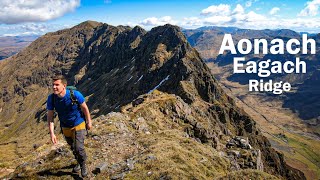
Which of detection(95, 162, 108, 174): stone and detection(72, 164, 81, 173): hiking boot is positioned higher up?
detection(72, 164, 81, 173): hiking boot

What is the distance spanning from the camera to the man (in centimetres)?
1545

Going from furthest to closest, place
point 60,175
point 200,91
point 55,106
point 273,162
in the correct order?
1. point 200,91
2. point 273,162
3. point 60,175
4. point 55,106

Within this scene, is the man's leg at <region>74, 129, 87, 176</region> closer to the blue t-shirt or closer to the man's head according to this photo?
the blue t-shirt

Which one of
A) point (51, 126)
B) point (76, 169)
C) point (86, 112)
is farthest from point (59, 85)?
point (76, 169)

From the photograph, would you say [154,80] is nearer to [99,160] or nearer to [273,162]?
[273,162]

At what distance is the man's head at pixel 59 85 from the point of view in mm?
15019

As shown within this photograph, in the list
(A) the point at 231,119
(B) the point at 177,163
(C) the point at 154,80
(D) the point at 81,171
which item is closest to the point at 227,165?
(B) the point at 177,163

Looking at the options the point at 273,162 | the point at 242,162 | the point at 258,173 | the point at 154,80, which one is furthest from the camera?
the point at 154,80

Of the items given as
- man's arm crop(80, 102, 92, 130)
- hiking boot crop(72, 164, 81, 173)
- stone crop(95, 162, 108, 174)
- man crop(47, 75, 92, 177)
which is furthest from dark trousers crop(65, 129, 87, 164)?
stone crop(95, 162, 108, 174)

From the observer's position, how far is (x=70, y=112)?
16.0 m

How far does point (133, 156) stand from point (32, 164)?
7.16 m

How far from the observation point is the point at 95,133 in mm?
27484

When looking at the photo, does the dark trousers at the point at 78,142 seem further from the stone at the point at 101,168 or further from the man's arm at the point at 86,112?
the stone at the point at 101,168

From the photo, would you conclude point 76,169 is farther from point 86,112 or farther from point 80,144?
point 86,112
